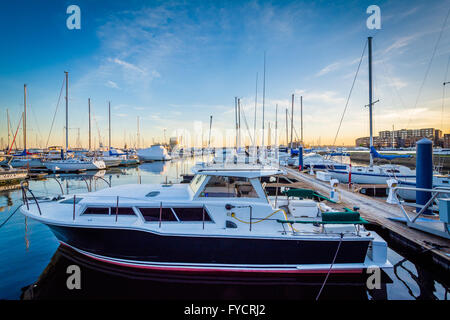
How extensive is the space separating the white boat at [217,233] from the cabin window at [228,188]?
0.02 m

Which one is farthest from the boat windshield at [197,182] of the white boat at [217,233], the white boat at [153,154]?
the white boat at [153,154]

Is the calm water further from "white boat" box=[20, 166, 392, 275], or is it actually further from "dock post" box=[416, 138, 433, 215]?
"dock post" box=[416, 138, 433, 215]

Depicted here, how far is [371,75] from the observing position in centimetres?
1368

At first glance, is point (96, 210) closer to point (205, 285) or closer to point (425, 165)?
point (205, 285)

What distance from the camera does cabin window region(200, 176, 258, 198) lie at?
5219mm

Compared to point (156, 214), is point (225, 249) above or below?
below

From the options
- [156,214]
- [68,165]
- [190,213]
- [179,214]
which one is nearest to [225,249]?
[190,213]

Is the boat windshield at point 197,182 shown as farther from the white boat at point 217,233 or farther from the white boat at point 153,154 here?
the white boat at point 153,154

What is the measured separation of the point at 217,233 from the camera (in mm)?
4582

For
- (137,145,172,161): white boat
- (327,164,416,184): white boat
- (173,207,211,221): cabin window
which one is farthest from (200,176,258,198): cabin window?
(137,145,172,161): white boat

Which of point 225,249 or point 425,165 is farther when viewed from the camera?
point 425,165

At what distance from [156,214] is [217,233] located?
161 cm

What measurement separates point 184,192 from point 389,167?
16.6 m
